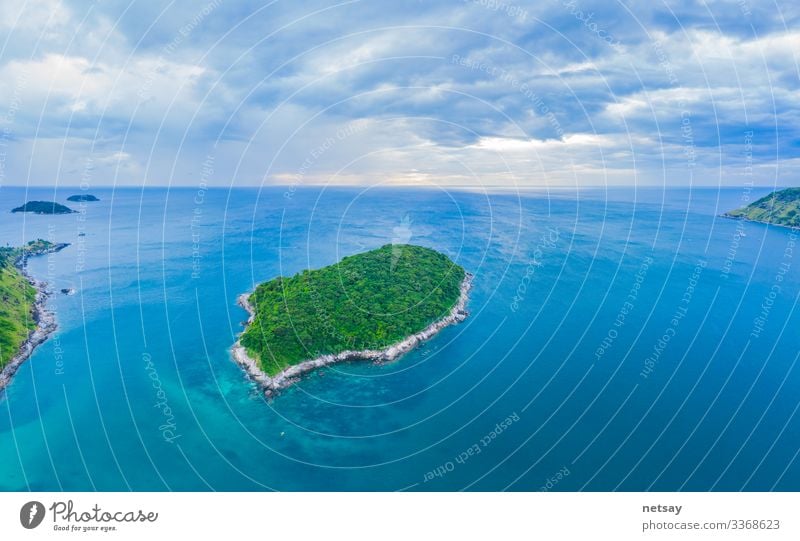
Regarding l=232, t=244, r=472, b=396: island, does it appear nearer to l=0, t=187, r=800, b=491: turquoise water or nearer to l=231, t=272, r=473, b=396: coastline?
l=231, t=272, r=473, b=396: coastline

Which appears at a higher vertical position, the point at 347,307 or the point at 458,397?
the point at 347,307

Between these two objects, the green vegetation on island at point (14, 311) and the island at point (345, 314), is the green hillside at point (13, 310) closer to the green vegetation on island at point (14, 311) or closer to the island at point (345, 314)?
the green vegetation on island at point (14, 311)

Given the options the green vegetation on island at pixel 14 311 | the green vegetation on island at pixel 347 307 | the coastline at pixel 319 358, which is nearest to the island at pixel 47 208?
the green vegetation on island at pixel 14 311

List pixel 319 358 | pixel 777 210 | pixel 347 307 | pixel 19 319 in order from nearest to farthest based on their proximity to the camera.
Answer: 1. pixel 319 358
2. pixel 347 307
3. pixel 19 319
4. pixel 777 210

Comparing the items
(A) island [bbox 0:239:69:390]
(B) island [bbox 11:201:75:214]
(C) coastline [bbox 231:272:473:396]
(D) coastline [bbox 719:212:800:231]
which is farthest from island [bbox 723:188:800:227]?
(B) island [bbox 11:201:75:214]
